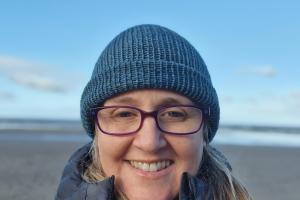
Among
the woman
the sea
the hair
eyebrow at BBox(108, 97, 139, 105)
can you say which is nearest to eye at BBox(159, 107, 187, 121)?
the woman

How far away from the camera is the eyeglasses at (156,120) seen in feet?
6.88

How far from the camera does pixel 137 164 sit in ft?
7.06

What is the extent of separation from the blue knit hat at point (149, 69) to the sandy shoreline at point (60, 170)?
6.19m

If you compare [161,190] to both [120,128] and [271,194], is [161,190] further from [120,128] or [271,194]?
[271,194]

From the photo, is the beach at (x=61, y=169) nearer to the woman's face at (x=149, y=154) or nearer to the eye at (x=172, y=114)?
the woman's face at (x=149, y=154)

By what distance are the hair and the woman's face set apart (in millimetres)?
173

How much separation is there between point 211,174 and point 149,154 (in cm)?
46

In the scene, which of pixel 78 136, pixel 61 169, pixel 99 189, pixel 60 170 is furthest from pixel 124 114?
pixel 78 136

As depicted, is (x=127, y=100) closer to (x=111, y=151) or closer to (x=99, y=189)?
(x=111, y=151)

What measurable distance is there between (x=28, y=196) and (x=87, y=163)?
616cm

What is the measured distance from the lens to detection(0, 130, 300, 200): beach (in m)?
8.91

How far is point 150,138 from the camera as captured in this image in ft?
6.72

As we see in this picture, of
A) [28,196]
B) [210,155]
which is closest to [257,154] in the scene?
[28,196]

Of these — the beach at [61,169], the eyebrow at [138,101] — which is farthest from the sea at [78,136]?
the eyebrow at [138,101]
